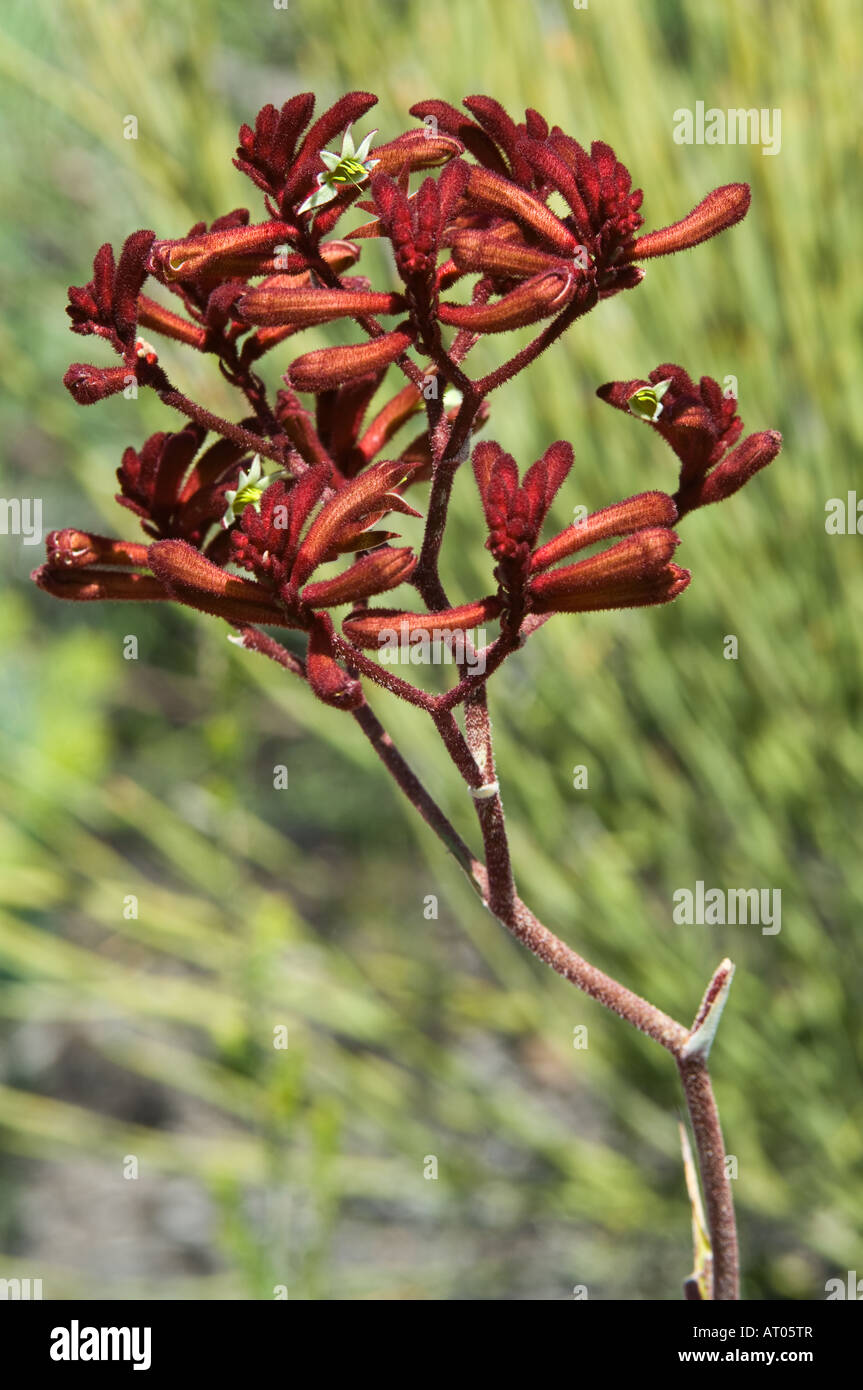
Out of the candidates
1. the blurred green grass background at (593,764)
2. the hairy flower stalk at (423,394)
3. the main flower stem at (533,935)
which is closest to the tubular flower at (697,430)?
the hairy flower stalk at (423,394)

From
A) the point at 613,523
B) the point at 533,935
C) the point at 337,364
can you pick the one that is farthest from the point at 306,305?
the point at 533,935

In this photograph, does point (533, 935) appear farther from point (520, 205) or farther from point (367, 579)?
point (520, 205)

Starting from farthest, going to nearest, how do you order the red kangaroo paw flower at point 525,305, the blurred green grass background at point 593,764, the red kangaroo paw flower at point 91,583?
the blurred green grass background at point 593,764 → the red kangaroo paw flower at point 91,583 → the red kangaroo paw flower at point 525,305

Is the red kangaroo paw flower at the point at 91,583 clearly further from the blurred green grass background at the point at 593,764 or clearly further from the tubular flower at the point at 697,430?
the blurred green grass background at the point at 593,764

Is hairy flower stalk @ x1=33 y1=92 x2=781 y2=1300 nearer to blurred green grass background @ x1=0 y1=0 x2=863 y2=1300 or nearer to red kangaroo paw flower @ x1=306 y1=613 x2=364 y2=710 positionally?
red kangaroo paw flower @ x1=306 y1=613 x2=364 y2=710

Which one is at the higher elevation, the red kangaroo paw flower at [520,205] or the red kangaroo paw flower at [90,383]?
the red kangaroo paw flower at [520,205]
